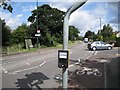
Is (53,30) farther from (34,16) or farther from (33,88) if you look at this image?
(33,88)

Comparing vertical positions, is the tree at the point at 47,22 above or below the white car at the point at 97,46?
above

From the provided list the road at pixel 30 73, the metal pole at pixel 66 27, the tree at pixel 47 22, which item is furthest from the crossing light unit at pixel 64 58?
the tree at pixel 47 22

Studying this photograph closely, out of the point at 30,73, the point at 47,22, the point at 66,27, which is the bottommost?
the point at 30,73

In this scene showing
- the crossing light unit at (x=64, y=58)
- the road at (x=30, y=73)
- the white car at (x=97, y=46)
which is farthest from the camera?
the white car at (x=97, y=46)

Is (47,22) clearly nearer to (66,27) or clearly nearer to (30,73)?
(30,73)

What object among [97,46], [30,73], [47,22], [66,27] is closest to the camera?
[66,27]

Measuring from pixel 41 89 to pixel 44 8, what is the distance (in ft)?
165

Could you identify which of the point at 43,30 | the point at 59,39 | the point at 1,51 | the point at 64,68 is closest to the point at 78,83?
the point at 64,68

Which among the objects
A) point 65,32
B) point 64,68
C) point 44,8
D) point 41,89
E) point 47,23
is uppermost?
point 44,8

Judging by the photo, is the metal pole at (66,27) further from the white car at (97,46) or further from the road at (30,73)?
the white car at (97,46)

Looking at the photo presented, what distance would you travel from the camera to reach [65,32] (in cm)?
560

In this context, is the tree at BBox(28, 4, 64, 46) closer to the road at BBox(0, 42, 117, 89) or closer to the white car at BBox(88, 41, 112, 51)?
the white car at BBox(88, 41, 112, 51)

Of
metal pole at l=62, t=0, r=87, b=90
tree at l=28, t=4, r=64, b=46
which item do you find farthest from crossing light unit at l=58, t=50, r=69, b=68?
tree at l=28, t=4, r=64, b=46

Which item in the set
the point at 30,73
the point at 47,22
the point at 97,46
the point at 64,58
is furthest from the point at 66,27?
the point at 47,22
